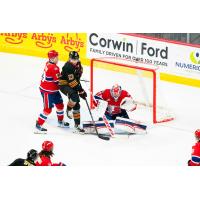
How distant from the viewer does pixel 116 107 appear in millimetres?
6590

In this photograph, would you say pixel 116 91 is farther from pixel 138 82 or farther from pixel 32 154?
pixel 32 154

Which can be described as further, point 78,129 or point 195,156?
point 78,129

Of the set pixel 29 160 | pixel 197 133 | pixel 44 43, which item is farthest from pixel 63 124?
pixel 197 133

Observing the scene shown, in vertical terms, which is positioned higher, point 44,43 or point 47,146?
point 44,43

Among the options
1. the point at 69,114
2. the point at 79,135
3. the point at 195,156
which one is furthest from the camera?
the point at 69,114

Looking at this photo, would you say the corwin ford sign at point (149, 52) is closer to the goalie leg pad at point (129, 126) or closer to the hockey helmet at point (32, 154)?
the goalie leg pad at point (129, 126)

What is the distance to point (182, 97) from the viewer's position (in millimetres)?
6520

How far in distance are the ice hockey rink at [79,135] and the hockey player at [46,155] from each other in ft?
0.16

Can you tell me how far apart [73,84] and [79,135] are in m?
0.46

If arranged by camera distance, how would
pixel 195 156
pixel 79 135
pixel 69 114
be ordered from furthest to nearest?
1. pixel 69 114
2. pixel 79 135
3. pixel 195 156

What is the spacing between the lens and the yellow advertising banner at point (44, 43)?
254 inches

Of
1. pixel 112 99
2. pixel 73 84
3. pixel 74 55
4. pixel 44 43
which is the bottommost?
pixel 112 99

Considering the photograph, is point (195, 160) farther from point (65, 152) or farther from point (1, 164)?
point (1, 164)

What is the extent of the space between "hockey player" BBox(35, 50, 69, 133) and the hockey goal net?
32cm
